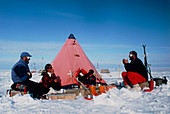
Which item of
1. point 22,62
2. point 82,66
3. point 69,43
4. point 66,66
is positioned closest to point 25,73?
point 22,62

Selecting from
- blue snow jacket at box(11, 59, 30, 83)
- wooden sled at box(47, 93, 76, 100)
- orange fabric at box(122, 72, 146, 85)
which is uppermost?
blue snow jacket at box(11, 59, 30, 83)

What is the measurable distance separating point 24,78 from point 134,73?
10.2 ft

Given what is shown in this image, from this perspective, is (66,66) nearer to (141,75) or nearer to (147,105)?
(141,75)

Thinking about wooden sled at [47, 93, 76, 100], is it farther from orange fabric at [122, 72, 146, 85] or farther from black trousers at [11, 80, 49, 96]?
orange fabric at [122, 72, 146, 85]

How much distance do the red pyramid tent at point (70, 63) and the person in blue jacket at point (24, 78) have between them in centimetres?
164

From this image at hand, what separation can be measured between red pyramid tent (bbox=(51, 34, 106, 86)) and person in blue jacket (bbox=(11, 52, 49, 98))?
1.64 meters

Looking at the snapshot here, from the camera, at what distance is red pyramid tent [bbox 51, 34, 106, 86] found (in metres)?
5.99

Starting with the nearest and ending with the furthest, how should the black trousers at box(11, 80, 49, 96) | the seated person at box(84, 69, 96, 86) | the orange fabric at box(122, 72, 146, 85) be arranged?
the black trousers at box(11, 80, 49, 96), the orange fabric at box(122, 72, 146, 85), the seated person at box(84, 69, 96, 86)

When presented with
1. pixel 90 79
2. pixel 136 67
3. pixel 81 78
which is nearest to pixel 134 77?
pixel 136 67

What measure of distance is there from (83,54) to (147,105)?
13.6 ft

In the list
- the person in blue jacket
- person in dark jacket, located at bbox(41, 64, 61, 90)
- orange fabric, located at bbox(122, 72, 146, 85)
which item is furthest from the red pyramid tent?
orange fabric, located at bbox(122, 72, 146, 85)

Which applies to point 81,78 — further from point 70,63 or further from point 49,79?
point 49,79

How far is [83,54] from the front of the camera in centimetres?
691

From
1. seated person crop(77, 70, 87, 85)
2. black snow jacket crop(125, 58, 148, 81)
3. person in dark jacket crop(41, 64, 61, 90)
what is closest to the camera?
person in dark jacket crop(41, 64, 61, 90)
